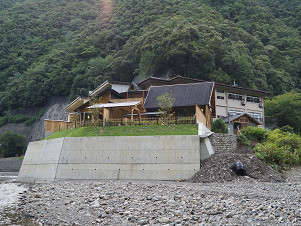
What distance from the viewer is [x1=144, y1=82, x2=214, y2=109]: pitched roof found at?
27.8 meters

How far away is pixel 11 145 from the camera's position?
162 ft

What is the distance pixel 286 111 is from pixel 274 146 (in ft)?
66.8

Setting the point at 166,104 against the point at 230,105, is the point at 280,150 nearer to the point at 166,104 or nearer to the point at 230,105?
the point at 166,104

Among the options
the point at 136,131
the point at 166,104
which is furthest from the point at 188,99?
the point at 136,131

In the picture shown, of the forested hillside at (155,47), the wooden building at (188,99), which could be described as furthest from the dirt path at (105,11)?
the wooden building at (188,99)

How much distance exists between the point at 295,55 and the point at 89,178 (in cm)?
5440

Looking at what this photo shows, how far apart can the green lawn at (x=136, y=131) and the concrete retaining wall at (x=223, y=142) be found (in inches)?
92.1

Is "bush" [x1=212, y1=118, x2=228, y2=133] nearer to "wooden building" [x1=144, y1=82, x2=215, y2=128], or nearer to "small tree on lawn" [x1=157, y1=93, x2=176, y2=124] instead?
"wooden building" [x1=144, y1=82, x2=215, y2=128]

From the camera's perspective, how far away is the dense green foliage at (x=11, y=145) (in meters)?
48.9

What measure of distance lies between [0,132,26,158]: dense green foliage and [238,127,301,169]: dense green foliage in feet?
122

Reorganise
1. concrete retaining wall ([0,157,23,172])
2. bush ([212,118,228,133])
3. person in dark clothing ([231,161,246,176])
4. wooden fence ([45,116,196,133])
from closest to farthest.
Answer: person in dark clothing ([231,161,246,176]) < wooden fence ([45,116,196,133]) < bush ([212,118,228,133]) < concrete retaining wall ([0,157,23,172])

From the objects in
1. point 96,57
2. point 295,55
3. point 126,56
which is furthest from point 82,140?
point 295,55

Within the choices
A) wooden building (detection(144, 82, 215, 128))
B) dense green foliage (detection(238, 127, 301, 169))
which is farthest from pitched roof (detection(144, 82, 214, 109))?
dense green foliage (detection(238, 127, 301, 169))

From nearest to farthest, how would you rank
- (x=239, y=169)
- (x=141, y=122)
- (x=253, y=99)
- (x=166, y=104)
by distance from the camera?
1. (x=239, y=169)
2. (x=141, y=122)
3. (x=166, y=104)
4. (x=253, y=99)
